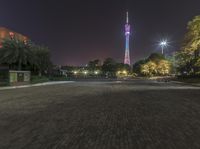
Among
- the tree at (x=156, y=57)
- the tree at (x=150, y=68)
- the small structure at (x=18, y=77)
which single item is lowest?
the small structure at (x=18, y=77)

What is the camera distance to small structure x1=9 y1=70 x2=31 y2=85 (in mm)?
32406

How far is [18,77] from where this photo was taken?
113 ft

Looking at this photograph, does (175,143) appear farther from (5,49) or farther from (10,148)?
(5,49)

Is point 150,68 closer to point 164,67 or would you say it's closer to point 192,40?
point 164,67

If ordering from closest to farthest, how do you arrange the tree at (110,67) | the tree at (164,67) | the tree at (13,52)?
the tree at (13,52), the tree at (164,67), the tree at (110,67)

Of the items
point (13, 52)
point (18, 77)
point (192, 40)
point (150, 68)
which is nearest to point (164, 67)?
point (150, 68)

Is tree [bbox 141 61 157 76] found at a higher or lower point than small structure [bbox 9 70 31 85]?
higher

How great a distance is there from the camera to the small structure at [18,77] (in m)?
32.4

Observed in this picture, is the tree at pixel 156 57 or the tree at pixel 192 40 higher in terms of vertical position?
the tree at pixel 156 57

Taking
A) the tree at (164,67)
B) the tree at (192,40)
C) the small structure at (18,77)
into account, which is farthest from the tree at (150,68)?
the small structure at (18,77)

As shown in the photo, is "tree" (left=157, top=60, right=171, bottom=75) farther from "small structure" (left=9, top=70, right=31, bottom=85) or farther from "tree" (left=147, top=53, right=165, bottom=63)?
"small structure" (left=9, top=70, right=31, bottom=85)

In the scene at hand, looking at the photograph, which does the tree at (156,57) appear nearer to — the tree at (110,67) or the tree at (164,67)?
the tree at (164,67)

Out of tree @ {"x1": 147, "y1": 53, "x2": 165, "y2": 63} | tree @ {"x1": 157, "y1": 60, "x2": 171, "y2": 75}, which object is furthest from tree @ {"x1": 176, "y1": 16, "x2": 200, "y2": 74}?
tree @ {"x1": 147, "y1": 53, "x2": 165, "y2": 63}

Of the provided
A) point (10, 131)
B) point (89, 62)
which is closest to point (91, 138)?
point (10, 131)
